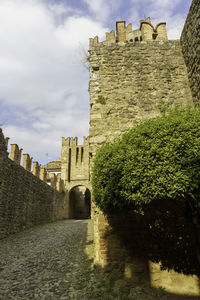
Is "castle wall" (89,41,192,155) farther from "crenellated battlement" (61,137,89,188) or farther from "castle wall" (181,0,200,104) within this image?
"crenellated battlement" (61,137,89,188)

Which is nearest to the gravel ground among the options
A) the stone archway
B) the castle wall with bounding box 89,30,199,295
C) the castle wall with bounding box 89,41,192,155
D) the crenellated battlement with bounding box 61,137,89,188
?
the castle wall with bounding box 89,30,199,295

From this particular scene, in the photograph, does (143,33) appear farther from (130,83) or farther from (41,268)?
(41,268)

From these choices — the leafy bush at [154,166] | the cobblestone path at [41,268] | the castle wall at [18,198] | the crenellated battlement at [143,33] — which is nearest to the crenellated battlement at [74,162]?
the castle wall at [18,198]

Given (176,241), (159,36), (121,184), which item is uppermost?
(159,36)

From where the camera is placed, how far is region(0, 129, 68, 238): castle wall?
29.5 feet

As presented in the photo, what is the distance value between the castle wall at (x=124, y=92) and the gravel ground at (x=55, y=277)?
1.78ft

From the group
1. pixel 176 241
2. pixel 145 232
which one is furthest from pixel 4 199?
pixel 176 241

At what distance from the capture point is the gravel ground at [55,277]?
3.55 m

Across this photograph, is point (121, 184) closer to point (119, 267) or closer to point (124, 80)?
point (119, 267)

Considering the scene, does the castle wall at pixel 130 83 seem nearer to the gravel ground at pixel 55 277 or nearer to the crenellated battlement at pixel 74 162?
the gravel ground at pixel 55 277

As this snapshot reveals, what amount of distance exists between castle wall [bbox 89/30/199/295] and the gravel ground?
54 centimetres

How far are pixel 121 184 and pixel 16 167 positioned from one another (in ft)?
27.8

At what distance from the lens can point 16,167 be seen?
10.3 m

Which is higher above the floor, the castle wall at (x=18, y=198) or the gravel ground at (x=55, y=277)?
the castle wall at (x=18, y=198)
